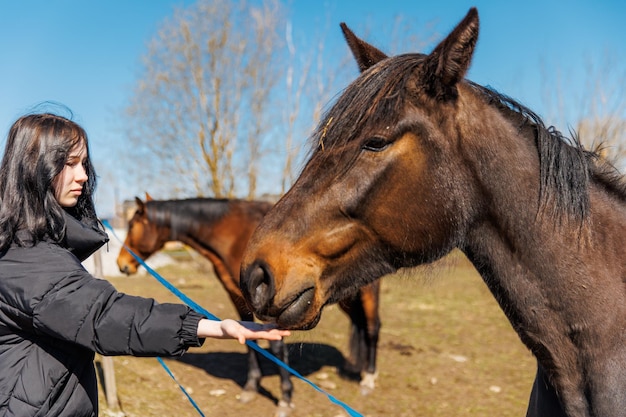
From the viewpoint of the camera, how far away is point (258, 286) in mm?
1650

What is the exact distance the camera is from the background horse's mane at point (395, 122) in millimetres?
1740

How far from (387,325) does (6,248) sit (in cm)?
814

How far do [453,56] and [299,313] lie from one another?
1.00 metres

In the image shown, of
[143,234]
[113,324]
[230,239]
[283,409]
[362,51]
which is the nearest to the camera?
[113,324]

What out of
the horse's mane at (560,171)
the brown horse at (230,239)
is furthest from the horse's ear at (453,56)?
the brown horse at (230,239)

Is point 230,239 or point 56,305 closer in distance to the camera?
point 56,305

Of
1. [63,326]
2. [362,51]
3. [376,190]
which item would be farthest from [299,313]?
[362,51]

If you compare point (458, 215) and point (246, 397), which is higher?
point (458, 215)

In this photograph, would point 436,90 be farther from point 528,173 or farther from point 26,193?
point 26,193

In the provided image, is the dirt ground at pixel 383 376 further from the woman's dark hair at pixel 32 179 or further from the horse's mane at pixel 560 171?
the woman's dark hair at pixel 32 179

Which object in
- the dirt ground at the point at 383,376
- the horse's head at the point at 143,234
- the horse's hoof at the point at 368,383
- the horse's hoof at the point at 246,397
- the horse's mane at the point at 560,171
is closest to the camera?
the horse's mane at the point at 560,171

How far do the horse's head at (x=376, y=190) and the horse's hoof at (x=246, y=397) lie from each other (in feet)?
14.2

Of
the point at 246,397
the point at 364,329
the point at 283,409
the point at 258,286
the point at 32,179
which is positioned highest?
the point at 32,179

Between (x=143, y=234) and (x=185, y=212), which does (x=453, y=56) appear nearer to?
(x=185, y=212)
